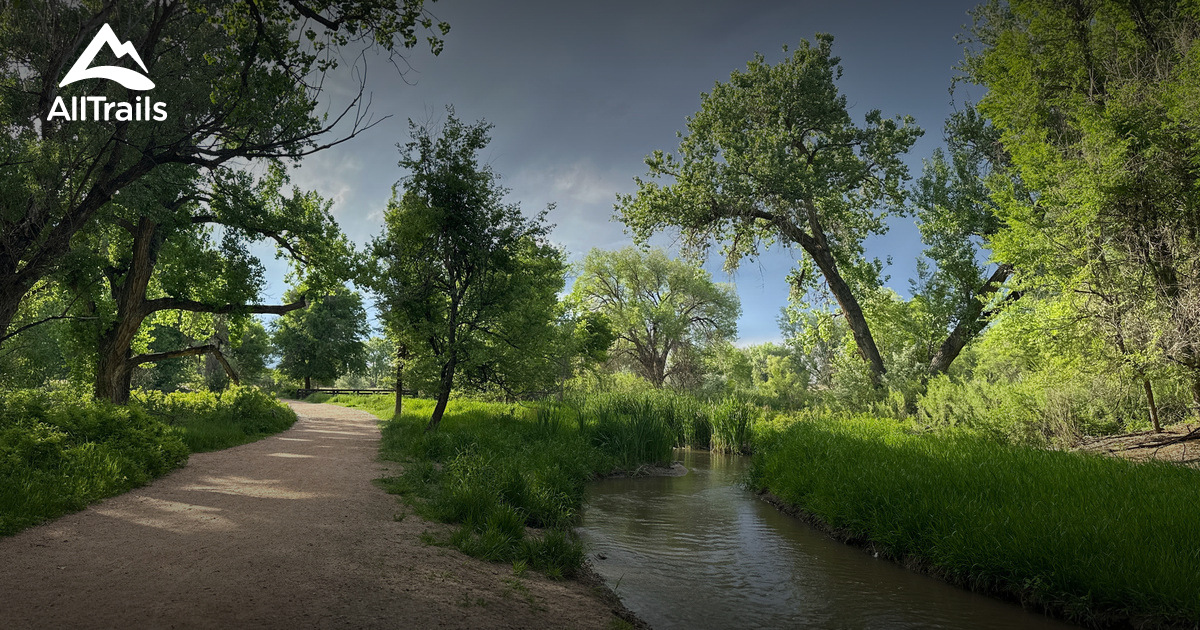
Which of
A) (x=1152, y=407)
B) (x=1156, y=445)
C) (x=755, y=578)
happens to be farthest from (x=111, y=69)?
(x=1152, y=407)

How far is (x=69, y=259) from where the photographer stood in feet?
49.2

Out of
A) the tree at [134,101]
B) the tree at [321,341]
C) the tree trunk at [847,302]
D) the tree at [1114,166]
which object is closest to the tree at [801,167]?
the tree trunk at [847,302]

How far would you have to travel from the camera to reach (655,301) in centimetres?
4603

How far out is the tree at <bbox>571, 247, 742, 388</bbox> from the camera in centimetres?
4450

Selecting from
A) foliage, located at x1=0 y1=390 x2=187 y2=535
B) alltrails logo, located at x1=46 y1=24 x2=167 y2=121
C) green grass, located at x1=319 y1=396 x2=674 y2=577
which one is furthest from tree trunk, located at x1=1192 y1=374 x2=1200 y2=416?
foliage, located at x1=0 y1=390 x2=187 y2=535

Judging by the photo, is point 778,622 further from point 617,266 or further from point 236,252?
point 617,266

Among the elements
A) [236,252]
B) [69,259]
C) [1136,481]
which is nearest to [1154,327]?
[1136,481]

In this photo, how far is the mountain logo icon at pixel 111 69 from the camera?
7005 mm

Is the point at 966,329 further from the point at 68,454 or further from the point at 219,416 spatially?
the point at 219,416

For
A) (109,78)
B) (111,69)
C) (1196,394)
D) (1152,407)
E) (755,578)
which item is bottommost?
(755,578)

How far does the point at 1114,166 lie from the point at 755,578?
11.9 meters

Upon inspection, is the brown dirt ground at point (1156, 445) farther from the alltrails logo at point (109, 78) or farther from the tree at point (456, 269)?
the alltrails logo at point (109, 78)

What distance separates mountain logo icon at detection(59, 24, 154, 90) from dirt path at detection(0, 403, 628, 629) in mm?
5728

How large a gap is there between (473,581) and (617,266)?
40.9 meters
